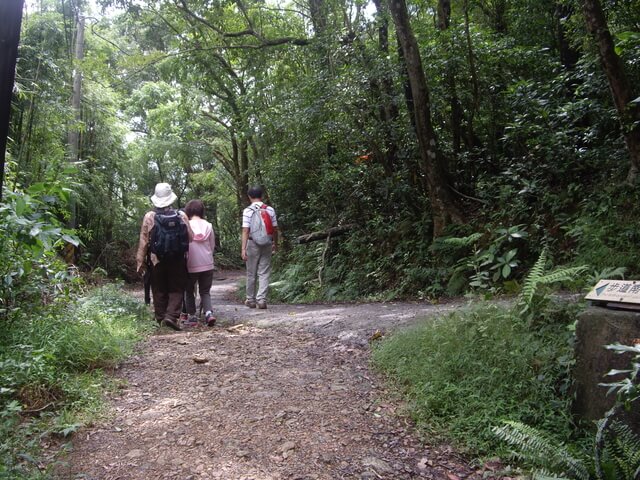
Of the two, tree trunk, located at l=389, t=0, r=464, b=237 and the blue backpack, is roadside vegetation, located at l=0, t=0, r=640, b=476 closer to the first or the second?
tree trunk, located at l=389, t=0, r=464, b=237

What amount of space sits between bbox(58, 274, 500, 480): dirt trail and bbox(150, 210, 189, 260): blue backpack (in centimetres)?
137

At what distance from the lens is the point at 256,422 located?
3316 mm

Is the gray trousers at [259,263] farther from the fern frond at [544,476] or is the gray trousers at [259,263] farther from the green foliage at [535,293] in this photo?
the fern frond at [544,476]

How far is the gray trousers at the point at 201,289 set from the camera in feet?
22.9

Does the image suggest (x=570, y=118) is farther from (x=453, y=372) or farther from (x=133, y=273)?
(x=133, y=273)

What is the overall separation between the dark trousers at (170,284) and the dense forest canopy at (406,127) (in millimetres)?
1442

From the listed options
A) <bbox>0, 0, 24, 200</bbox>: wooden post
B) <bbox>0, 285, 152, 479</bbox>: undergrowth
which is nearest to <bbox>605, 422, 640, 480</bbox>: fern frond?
<bbox>0, 285, 152, 479</bbox>: undergrowth

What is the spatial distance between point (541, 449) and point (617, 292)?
3.53ft

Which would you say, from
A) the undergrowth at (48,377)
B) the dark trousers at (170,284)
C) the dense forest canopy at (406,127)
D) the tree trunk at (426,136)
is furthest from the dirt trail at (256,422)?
the tree trunk at (426,136)

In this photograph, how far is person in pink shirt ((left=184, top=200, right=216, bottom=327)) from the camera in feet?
22.5

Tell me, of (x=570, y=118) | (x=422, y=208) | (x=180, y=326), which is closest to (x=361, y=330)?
(x=180, y=326)

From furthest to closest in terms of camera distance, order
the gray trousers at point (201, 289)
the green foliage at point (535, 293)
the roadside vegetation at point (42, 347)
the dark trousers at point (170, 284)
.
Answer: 1. the gray trousers at point (201, 289)
2. the dark trousers at point (170, 284)
3. the green foliage at point (535, 293)
4. the roadside vegetation at point (42, 347)

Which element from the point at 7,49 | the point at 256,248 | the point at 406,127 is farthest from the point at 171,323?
the point at 406,127

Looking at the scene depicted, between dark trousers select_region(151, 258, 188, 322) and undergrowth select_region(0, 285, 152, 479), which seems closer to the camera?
undergrowth select_region(0, 285, 152, 479)
